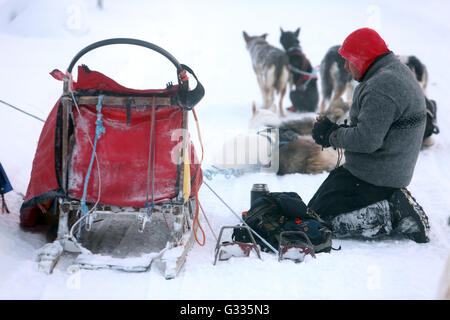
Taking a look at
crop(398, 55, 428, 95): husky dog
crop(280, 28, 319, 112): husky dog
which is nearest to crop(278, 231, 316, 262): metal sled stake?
crop(398, 55, 428, 95): husky dog

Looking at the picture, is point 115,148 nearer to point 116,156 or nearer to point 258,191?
point 116,156

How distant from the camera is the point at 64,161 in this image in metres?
2.08

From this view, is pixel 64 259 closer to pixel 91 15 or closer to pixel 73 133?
pixel 73 133

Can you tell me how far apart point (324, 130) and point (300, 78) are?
438 centimetres

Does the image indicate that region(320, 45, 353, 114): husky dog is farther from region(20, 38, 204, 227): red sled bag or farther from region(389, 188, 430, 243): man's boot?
region(20, 38, 204, 227): red sled bag

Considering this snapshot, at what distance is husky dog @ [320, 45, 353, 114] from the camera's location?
628cm

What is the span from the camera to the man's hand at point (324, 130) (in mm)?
2486

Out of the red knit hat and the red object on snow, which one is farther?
the red knit hat

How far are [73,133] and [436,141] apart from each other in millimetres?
4522

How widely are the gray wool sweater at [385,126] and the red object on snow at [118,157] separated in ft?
3.12

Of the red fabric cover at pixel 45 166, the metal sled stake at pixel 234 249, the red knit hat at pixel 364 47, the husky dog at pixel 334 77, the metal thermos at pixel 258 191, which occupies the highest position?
the red knit hat at pixel 364 47

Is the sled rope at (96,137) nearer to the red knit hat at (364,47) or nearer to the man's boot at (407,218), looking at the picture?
the red knit hat at (364,47)

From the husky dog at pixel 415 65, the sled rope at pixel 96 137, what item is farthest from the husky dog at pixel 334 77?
the sled rope at pixel 96 137

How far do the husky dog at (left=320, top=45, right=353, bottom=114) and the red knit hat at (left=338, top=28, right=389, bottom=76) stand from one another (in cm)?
395
